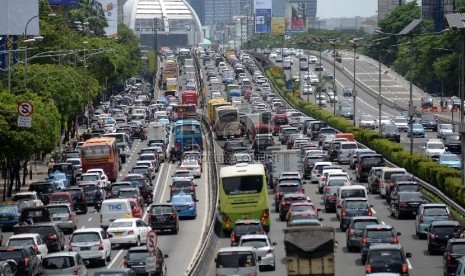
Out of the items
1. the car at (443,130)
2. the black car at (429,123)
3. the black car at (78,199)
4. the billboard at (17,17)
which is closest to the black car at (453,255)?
the black car at (78,199)

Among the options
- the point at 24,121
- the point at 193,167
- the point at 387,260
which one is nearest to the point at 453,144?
the point at 193,167

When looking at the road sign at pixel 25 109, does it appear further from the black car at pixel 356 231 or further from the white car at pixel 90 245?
the black car at pixel 356 231

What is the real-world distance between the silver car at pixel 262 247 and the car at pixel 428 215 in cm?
970

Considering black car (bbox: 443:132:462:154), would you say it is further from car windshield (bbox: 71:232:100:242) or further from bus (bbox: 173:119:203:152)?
car windshield (bbox: 71:232:100:242)

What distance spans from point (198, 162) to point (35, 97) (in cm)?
1108

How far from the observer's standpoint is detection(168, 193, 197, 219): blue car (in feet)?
230

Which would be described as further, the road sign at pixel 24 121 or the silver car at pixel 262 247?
the road sign at pixel 24 121

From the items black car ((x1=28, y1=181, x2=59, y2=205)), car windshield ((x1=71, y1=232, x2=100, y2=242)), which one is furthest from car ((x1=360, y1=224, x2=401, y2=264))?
black car ((x1=28, y1=181, x2=59, y2=205))

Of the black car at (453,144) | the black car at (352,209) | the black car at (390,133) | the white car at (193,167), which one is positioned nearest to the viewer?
the black car at (352,209)

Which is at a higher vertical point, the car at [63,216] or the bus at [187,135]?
the car at [63,216]

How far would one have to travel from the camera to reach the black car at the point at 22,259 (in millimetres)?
47250

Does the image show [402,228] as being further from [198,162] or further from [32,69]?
[32,69]

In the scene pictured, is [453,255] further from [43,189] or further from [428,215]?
[43,189]

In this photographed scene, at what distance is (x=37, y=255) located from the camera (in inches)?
1983
